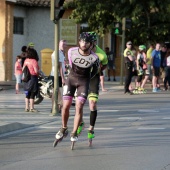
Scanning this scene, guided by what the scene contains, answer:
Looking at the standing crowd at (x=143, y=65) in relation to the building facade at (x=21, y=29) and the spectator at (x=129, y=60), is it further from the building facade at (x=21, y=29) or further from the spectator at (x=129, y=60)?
the building facade at (x=21, y=29)

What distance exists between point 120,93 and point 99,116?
7.99 metres

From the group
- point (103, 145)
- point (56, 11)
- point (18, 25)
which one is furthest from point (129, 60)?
point (18, 25)

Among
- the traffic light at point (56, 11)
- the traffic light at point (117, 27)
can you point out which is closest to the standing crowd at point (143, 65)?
the traffic light at point (117, 27)

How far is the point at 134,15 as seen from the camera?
97.3ft

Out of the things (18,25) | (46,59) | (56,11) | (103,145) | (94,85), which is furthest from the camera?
(18,25)

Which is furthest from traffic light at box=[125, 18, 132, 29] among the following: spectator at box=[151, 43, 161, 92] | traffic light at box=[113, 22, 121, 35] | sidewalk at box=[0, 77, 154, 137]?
sidewalk at box=[0, 77, 154, 137]

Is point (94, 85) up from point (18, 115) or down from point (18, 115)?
up

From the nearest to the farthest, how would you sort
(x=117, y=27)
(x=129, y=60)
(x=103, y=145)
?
(x=103, y=145) → (x=129, y=60) → (x=117, y=27)

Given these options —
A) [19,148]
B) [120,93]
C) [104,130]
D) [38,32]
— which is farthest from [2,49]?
[19,148]

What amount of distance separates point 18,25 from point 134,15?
7929 mm

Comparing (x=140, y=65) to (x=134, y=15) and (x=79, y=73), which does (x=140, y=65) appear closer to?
(x=134, y=15)

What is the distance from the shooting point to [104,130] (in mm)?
14281

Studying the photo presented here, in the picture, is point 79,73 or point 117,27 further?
point 117,27

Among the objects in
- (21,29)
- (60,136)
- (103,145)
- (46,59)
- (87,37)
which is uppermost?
(21,29)
